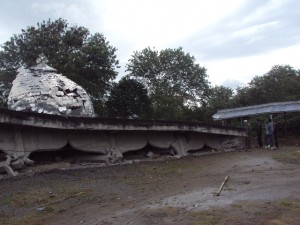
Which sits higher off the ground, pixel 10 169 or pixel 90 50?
pixel 90 50

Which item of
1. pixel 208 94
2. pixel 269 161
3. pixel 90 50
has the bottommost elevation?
pixel 269 161

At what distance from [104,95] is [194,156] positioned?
15103 millimetres

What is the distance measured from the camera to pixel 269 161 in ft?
44.8

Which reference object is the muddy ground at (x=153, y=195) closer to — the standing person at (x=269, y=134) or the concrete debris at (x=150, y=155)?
the concrete debris at (x=150, y=155)

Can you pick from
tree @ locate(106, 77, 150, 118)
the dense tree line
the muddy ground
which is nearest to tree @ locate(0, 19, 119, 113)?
the dense tree line

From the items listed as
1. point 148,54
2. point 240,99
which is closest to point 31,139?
point 240,99

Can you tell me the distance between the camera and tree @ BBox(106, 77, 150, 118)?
82.3ft

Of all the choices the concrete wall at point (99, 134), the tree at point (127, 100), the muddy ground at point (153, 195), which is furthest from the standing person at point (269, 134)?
the tree at point (127, 100)

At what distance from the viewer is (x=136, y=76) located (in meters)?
39.4

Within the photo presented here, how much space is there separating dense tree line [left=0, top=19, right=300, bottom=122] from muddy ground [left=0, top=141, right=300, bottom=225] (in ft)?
44.5

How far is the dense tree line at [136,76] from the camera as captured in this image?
87.7 feet

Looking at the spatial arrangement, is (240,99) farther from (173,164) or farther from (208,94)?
(173,164)

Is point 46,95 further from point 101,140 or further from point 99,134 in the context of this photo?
point 101,140

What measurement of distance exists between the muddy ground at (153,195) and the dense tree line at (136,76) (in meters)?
13.6
